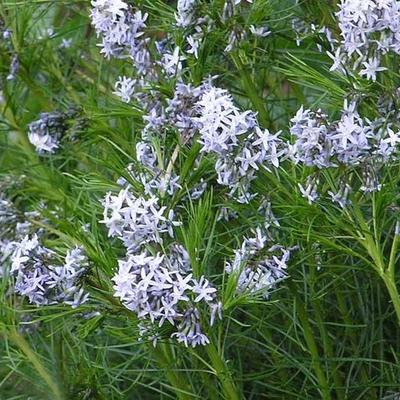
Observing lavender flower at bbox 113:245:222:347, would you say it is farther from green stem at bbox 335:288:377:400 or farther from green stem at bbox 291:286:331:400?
green stem at bbox 335:288:377:400

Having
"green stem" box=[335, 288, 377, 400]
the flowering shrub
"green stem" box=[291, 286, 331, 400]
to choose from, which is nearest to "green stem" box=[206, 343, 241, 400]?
the flowering shrub

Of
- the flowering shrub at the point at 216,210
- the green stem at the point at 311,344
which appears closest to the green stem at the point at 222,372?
the flowering shrub at the point at 216,210

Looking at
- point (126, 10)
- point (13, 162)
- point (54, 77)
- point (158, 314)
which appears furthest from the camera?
point (13, 162)

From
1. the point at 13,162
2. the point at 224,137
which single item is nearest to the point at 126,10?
the point at 224,137

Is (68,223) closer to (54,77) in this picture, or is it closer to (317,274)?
(317,274)

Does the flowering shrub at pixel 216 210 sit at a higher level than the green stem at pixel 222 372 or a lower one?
higher

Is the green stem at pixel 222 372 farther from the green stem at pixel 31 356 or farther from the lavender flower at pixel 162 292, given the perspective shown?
the green stem at pixel 31 356

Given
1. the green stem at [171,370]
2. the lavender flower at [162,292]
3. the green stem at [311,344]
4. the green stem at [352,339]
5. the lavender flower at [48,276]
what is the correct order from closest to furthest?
the lavender flower at [162,292]
the lavender flower at [48,276]
the green stem at [171,370]
the green stem at [311,344]
the green stem at [352,339]
